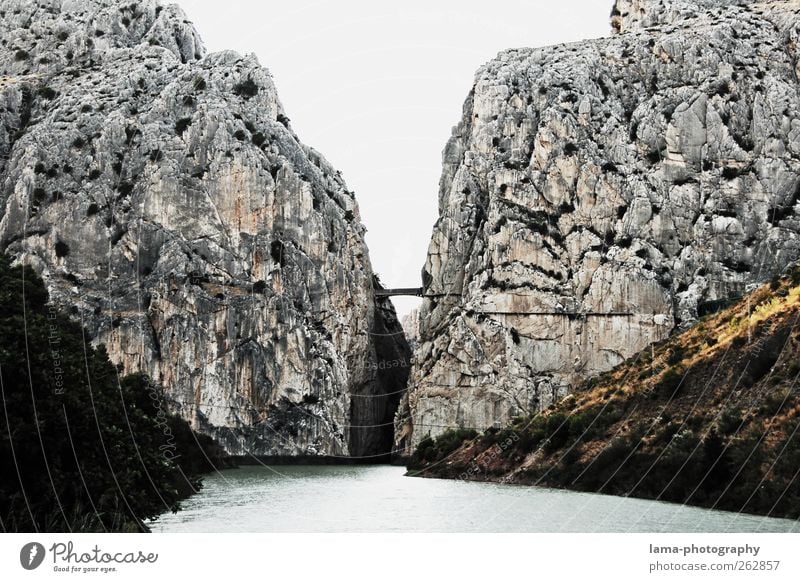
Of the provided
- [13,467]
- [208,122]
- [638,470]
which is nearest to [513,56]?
[208,122]

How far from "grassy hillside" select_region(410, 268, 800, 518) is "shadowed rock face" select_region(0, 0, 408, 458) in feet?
150

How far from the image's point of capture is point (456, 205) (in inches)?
4806

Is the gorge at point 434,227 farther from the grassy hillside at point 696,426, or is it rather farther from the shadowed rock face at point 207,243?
the grassy hillside at point 696,426

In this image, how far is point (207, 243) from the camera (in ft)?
404

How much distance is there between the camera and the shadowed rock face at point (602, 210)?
111062 mm

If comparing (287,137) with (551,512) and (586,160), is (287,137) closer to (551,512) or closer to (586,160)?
(586,160)

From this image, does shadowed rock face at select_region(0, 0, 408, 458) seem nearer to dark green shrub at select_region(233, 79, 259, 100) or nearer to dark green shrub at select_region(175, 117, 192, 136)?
dark green shrub at select_region(233, 79, 259, 100)
